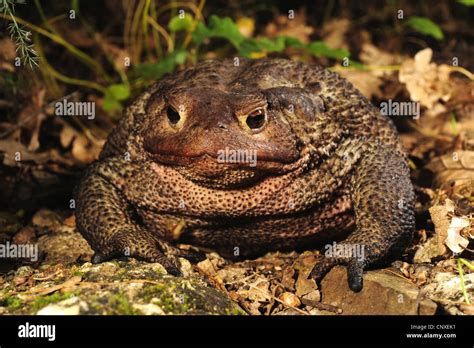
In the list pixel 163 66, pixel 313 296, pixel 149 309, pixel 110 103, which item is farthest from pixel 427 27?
pixel 149 309

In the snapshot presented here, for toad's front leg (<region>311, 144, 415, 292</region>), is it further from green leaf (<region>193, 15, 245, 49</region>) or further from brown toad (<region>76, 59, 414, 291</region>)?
green leaf (<region>193, 15, 245, 49</region>)

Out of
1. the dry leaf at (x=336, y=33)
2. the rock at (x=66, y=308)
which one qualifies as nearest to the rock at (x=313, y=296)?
the rock at (x=66, y=308)

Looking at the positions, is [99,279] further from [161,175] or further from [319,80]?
[319,80]

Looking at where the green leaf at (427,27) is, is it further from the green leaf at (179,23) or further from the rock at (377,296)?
the rock at (377,296)

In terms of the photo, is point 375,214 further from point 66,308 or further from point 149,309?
point 66,308

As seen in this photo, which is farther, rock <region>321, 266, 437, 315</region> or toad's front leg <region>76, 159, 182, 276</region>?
toad's front leg <region>76, 159, 182, 276</region>

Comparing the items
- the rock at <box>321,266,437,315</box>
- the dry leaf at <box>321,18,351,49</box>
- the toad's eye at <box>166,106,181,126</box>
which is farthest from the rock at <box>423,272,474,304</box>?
the dry leaf at <box>321,18,351,49</box>
